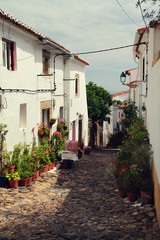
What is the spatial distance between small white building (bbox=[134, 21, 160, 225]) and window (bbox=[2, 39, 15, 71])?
4367 millimetres

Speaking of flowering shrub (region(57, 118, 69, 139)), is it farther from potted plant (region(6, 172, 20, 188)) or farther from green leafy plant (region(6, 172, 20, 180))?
potted plant (region(6, 172, 20, 188))

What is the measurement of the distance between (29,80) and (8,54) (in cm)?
174

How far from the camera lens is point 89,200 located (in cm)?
729

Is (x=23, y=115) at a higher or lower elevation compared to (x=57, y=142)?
higher

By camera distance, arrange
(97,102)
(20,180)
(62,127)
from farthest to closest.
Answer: (97,102) → (62,127) → (20,180)

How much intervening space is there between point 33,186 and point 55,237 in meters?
3.97

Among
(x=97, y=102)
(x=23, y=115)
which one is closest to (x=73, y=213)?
(x=23, y=115)

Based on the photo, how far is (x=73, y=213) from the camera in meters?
6.26

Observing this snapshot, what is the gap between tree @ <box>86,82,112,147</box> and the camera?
23078mm

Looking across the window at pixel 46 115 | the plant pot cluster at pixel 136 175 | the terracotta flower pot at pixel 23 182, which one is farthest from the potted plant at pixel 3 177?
the window at pixel 46 115

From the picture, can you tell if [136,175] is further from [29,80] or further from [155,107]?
[29,80]

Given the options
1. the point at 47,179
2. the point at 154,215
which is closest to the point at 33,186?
the point at 47,179

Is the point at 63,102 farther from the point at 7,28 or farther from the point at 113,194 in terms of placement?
the point at 113,194

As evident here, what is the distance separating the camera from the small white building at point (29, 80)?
8391 mm
